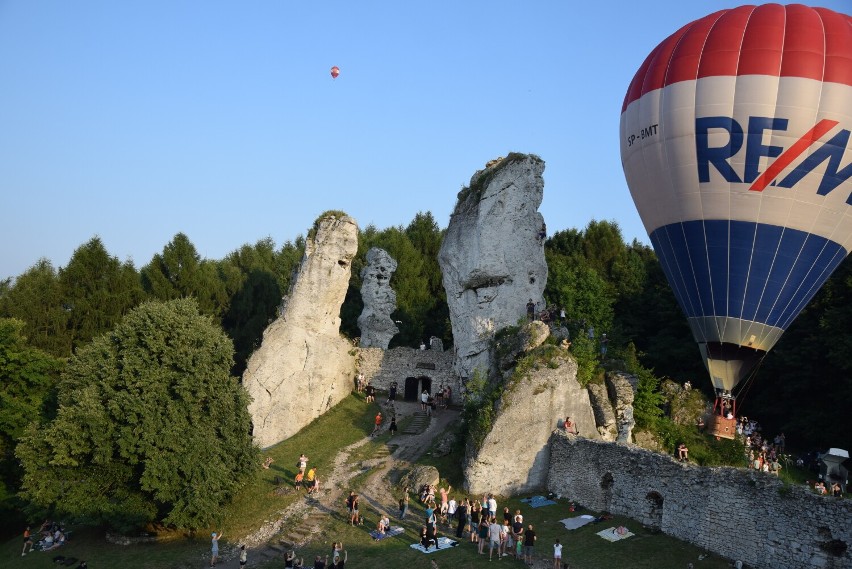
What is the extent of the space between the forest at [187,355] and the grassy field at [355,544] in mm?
1127

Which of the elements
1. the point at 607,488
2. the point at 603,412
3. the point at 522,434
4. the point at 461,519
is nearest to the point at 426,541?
the point at 461,519

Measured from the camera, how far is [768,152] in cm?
2297

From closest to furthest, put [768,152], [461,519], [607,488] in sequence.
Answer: [461,519]
[607,488]
[768,152]

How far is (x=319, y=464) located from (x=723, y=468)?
15.1 metres

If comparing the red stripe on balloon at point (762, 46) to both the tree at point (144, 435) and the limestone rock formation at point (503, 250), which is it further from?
the tree at point (144, 435)

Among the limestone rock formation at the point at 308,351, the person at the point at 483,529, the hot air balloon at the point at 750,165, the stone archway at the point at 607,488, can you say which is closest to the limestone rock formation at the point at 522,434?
the stone archway at the point at 607,488

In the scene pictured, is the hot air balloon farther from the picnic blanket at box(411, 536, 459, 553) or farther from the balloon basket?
the picnic blanket at box(411, 536, 459, 553)

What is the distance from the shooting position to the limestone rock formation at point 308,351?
3133 centimetres

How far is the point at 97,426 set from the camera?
2278 centimetres

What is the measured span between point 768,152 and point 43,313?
3706 cm

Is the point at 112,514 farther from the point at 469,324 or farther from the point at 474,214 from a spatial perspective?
the point at 474,214

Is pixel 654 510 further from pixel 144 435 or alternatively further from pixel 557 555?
pixel 144 435

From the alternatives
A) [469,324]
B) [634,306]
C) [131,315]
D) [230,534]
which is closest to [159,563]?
[230,534]

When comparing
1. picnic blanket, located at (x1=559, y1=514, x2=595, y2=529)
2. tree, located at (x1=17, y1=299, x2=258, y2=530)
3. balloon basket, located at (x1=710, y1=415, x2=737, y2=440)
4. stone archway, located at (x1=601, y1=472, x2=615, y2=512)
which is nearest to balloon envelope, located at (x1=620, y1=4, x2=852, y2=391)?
balloon basket, located at (x1=710, y1=415, x2=737, y2=440)
